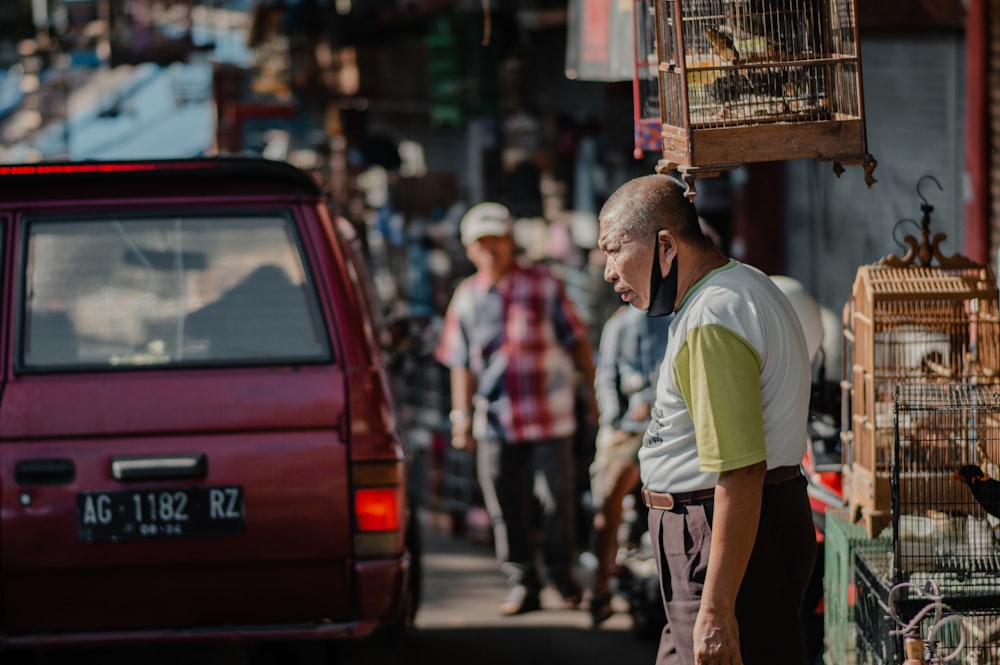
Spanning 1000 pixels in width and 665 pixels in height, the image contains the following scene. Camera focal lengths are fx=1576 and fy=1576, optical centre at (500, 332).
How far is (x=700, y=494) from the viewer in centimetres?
395

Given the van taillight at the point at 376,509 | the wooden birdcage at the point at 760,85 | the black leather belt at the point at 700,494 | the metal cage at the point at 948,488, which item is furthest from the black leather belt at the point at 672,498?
the van taillight at the point at 376,509

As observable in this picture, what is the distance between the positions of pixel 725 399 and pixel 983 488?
1017mm

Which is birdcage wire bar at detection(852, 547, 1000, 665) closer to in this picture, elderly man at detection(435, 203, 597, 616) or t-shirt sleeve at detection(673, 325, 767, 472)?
t-shirt sleeve at detection(673, 325, 767, 472)

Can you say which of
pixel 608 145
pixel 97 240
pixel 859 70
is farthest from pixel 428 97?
pixel 859 70

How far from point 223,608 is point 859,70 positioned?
9.45 ft

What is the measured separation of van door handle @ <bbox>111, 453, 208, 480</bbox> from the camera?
17.9 ft

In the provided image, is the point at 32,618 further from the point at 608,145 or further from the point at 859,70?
the point at 608,145

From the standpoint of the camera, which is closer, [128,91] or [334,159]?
[334,159]

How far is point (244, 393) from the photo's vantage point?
554 cm

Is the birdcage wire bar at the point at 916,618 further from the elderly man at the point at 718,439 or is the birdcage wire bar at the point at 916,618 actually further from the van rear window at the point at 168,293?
the van rear window at the point at 168,293

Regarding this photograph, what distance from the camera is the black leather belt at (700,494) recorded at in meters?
3.95

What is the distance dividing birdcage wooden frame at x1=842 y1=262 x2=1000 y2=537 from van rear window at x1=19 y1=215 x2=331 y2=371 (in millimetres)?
1920

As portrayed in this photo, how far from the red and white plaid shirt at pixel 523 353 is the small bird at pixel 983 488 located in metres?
3.69

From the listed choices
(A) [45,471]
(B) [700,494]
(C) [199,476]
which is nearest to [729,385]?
(B) [700,494]
